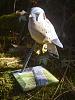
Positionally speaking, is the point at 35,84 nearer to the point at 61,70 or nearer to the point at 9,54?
the point at 61,70

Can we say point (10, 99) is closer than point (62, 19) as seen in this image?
Yes

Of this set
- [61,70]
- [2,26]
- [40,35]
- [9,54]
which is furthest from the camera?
[2,26]

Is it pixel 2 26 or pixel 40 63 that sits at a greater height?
pixel 2 26

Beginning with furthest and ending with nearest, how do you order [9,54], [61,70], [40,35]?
1. [9,54]
2. [61,70]
3. [40,35]

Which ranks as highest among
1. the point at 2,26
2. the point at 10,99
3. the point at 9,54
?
the point at 2,26

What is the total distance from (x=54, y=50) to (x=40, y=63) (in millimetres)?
259

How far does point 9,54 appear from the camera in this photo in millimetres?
1351

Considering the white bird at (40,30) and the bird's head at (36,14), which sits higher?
the bird's head at (36,14)

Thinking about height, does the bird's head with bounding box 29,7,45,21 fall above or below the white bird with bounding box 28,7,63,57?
above

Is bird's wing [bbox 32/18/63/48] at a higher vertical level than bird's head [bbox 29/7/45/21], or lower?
lower

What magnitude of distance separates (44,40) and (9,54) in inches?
15.4

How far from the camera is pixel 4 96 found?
3.43 feet

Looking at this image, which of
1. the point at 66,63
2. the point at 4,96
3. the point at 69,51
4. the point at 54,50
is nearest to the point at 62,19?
the point at 69,51

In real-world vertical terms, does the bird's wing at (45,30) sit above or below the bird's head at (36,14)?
Answer: below
